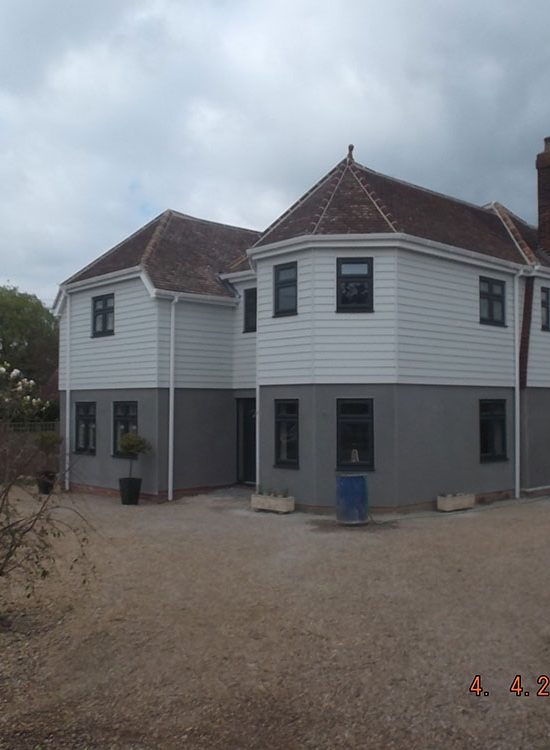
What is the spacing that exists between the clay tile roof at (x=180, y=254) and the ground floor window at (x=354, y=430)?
5480 millimetres

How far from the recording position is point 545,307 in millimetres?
18781

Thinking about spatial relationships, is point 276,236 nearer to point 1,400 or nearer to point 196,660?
point 1,400

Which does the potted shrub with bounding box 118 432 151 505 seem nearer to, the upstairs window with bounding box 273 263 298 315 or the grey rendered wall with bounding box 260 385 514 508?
the grey rendered wall with bounding box 260 385 514 508

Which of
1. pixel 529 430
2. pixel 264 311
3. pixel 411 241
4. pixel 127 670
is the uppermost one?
pixel 411 241

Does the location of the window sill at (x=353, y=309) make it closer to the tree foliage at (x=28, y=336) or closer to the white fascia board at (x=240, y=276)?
the white fascia board at (x=240, y=276)

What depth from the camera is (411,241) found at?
15.0 metres

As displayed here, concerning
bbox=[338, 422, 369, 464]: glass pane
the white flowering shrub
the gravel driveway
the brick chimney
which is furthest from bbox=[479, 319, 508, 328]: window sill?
the white flowering shrub

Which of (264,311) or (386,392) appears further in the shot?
(264,311)

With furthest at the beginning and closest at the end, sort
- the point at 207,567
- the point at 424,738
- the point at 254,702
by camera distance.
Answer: the point at 207,567, the point at 254,702, the point at 424,738

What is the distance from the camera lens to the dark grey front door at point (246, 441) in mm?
19172

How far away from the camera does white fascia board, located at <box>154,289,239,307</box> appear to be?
57.5 ft

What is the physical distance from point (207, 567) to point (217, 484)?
8.66m

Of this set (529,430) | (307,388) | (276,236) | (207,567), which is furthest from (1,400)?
(529,430)

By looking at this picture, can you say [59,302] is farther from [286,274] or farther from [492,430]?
[492,430]
